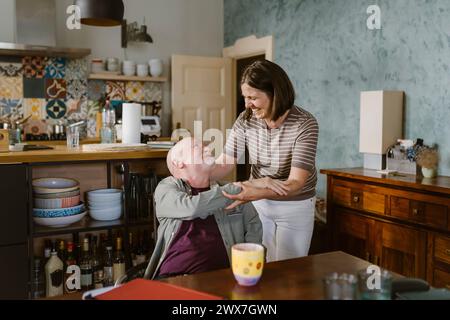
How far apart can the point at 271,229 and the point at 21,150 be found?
4.77 ft

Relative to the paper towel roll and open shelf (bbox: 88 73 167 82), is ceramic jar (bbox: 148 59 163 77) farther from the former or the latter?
the paper towel roll

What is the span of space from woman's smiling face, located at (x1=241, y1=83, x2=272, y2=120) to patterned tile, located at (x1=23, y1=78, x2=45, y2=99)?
3877mm

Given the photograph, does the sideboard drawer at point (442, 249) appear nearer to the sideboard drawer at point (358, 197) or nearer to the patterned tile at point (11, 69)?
the sideboard drawer at point (358, 197)

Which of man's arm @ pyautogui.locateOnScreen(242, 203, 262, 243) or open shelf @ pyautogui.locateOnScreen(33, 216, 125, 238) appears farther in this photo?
open shelf @ pyautogui.locateOnScreen(33, 216, 125, 238)

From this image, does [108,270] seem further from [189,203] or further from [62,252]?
[189,203]

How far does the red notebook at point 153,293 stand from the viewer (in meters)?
1.16

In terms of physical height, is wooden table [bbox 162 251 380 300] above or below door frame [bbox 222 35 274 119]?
below

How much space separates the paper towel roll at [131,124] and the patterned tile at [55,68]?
3.00 meters

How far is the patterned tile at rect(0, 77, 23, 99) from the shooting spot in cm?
531

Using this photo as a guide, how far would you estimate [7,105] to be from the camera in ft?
17.5

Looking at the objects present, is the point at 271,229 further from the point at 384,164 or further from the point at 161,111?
the point at 161,111

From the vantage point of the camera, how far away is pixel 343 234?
3.52 m

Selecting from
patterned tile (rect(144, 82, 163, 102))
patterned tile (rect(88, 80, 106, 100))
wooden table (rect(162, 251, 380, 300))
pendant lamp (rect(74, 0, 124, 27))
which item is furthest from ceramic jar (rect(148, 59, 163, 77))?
wooden table (rect(162, 251, 380, 300))

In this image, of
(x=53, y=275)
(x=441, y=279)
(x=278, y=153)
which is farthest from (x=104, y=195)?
(x=441, y=279)
